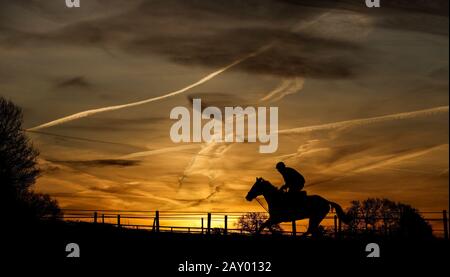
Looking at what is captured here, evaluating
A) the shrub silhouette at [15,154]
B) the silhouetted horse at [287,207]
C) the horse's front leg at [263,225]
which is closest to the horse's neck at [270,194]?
the silhouetted horse at [287,207]

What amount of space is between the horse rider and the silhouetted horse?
0.28m

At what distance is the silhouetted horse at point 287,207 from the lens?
2884 centimetres

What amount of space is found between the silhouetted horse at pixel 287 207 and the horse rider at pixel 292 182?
0.93 ft

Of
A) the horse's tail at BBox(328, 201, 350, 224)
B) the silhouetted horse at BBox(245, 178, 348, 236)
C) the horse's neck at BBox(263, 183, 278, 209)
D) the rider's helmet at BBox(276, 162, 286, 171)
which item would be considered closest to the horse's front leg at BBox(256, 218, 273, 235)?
the silhouetted horse at BBox(245, 178, 348, 236)

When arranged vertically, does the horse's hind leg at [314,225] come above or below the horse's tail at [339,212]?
below

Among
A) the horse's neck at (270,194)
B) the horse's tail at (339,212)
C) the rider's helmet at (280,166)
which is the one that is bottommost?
the horse's tail at (339,212)

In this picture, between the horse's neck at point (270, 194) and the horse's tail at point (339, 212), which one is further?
the horse's tail at point (339, 212)

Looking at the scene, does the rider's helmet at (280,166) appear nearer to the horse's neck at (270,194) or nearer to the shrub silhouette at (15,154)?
the horse's neck at (270,194)

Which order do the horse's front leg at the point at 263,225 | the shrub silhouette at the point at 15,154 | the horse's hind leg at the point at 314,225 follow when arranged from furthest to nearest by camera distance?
the shrub silhouette at the point at 15,154, the horse's hind leg at the point at 314,225, the horse's front leg at the point at 263,225

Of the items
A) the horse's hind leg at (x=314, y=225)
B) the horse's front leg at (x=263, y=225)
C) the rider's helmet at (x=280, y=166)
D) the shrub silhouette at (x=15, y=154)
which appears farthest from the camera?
the shrub silhouette at (x=15, y=154)

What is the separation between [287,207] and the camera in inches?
1134

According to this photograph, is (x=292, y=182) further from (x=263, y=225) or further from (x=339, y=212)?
(x=339, y=212)
